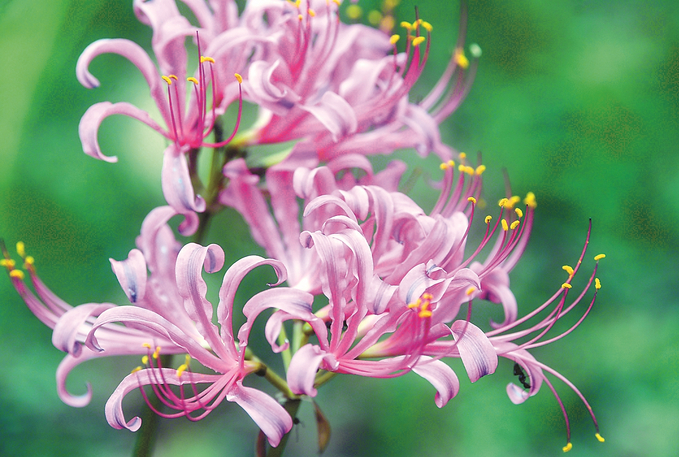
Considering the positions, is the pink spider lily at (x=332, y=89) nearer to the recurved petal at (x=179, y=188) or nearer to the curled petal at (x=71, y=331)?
the recurved petal at (x=179, y=188)

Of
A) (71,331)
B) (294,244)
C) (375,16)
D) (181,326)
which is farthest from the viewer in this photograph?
(375,16)

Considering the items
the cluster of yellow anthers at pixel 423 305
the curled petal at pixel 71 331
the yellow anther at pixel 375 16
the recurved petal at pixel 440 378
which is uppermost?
the yellow anther at pixel 375 16

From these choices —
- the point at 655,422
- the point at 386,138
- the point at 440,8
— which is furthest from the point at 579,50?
the point at 655,422

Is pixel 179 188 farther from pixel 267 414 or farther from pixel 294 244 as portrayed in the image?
pixel 267 414

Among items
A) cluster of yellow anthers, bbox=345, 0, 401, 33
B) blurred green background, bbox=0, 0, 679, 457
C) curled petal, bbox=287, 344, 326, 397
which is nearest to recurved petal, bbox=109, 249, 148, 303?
curled petal, bbox=287, 344, 326, 397

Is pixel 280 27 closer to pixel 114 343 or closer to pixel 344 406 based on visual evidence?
pixel 114 343

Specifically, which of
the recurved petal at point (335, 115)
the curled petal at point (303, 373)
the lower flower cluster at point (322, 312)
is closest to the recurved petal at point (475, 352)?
the lower flower cluster at point (322, 312)

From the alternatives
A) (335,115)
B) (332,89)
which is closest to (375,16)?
(332,89)
